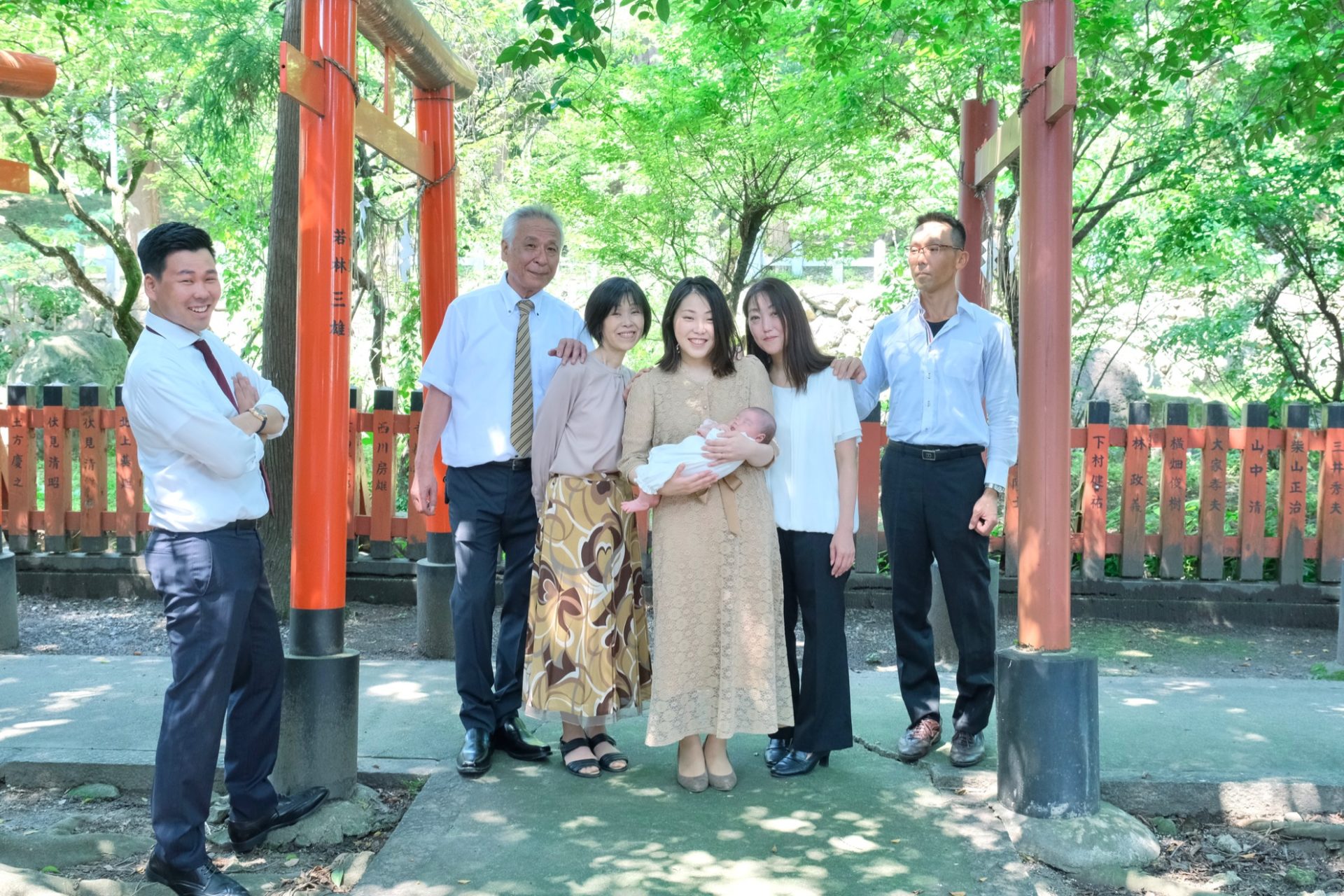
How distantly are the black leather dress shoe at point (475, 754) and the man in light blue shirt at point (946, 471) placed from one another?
4.94ft

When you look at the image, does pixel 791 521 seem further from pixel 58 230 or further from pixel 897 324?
pixel 58 230

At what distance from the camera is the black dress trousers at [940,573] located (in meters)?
4.06

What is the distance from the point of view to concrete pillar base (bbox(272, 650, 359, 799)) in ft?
12.0

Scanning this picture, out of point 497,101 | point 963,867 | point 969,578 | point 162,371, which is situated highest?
point 497,101

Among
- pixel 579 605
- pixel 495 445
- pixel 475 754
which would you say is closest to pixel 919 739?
pixel 579 605

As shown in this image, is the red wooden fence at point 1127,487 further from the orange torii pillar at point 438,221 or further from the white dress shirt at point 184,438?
the white dress shirt at point 184,438

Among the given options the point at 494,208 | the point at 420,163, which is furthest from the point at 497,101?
the point at 420,163

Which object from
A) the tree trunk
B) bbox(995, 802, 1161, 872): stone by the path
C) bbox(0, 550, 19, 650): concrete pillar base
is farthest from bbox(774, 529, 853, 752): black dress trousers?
bbox(0, 550, 19, 650): concrete pillar base

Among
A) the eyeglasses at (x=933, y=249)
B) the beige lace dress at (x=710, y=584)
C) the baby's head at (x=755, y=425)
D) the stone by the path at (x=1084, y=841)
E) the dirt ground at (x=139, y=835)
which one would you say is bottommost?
the dirt ground at (x=139, y=835)

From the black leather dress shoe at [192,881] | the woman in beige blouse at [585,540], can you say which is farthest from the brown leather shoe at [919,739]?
the black leather dress shoe at [192,881]

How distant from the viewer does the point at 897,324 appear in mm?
4305

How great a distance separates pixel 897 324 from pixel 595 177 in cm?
657

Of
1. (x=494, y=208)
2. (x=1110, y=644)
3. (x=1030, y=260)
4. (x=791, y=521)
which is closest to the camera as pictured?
(x=1030, y=260)

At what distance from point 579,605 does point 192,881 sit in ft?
4.66
